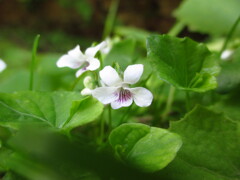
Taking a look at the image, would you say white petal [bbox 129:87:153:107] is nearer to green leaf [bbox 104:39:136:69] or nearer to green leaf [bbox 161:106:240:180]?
green leaf [bbox 161:106:240:180]

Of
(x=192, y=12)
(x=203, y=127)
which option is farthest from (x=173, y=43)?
(x=192, y=12)

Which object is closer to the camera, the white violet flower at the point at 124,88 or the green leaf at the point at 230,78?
the white violet flower at the point at 124,88

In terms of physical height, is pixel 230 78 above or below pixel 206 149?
above

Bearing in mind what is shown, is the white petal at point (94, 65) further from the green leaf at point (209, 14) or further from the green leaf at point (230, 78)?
the green leaf at point (209, 14)

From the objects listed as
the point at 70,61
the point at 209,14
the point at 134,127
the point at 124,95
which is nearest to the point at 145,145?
the point at 134,127

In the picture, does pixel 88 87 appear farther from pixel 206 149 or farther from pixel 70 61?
pixel 206 149

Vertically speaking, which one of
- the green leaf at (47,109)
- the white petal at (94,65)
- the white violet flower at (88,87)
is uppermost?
the white petal at (94,65)

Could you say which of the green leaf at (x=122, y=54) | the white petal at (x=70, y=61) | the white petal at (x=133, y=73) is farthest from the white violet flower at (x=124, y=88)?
the green leaf at (x=122, y=54)
